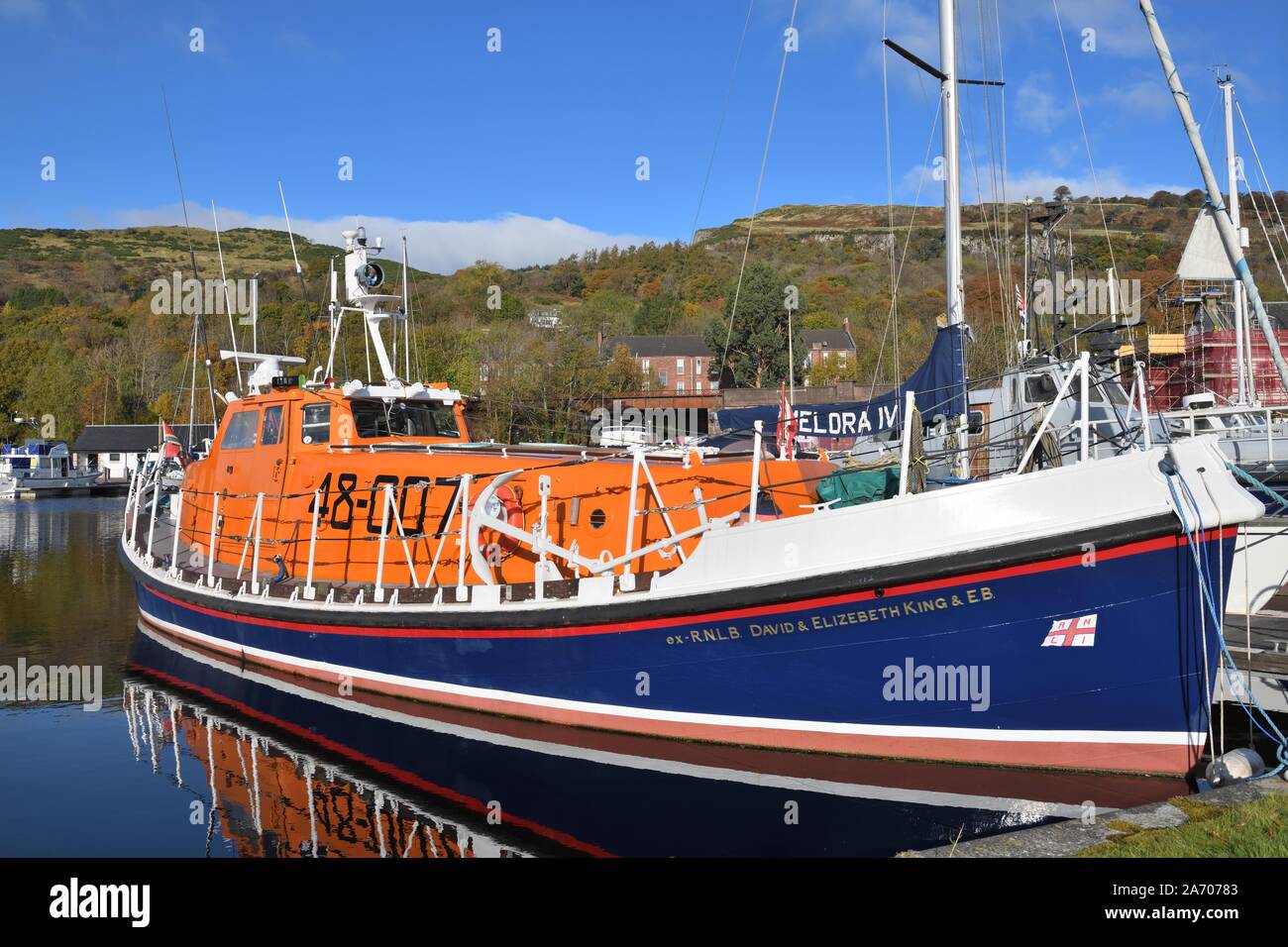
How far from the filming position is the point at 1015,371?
585 inches

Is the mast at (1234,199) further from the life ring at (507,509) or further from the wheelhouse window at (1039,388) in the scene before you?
the life ring at (507,509)

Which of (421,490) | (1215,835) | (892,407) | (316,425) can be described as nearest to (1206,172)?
(1215,835)

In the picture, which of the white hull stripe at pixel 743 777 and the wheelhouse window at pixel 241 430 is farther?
the wheelhouse window at pixel 241 430

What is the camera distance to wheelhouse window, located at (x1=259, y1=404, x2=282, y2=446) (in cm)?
1360

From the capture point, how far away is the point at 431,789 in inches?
348

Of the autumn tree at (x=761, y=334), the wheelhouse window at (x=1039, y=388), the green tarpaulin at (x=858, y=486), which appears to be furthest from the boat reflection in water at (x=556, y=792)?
the autumn tree at (x=761, y=334)

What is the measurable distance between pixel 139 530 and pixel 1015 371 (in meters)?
17.4

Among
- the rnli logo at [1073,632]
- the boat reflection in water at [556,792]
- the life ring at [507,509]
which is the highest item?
the life ring at [507,509]

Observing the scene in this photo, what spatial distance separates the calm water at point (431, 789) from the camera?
7.55 meters

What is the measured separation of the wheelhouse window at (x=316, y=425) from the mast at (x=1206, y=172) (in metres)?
10.4

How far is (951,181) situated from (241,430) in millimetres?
10867

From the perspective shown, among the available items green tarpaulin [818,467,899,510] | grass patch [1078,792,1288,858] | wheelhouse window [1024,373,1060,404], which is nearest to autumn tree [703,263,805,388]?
wheelhouse window [1024,373,1060,404]

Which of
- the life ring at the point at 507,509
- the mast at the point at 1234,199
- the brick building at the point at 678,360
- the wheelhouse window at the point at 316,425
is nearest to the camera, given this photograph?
the life ring at the point at 507,509
